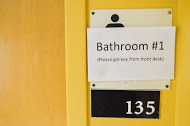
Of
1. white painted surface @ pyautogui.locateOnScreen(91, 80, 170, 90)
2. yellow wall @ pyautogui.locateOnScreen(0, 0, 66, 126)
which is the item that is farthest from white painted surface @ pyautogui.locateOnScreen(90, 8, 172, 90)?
yellow wall @ pyautogui.locateOnScreen(0, 0, 66, 126)

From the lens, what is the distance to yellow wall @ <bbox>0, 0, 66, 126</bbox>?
3.53 ft

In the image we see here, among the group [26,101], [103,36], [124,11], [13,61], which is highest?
[124,11]

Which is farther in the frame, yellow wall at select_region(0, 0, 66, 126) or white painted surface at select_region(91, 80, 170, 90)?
yellow wall at select_region(0, 0, 66, 126)

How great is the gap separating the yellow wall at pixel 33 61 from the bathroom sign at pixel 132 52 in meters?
0.44

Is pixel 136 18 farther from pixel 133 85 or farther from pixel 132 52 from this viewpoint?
pixel 133 85

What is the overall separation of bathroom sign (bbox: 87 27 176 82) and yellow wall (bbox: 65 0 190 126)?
33 mm

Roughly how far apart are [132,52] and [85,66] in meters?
0.20

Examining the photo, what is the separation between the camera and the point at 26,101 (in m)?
1.15

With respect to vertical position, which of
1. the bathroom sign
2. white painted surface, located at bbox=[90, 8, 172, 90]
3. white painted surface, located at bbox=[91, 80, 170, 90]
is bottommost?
white painted surface, located at bbox=[91, 80, 170, 90]

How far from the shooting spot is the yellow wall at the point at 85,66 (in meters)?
0.67

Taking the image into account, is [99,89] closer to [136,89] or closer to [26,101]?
[136,89]

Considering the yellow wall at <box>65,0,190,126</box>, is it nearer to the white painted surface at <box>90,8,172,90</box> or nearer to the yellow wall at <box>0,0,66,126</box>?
the white painted surface at <box>90,8,172,90</box>

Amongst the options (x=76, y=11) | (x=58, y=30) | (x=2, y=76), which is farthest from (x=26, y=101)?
(x=76, y=11)

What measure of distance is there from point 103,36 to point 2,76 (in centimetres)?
86
